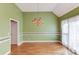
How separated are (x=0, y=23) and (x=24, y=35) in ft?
21.0

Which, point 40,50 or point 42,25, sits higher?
point 42,25

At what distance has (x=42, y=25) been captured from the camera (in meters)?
11.6

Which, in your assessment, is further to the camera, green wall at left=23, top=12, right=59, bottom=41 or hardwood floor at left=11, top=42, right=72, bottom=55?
green wall at left=23, top=12, right=59, bottom=41

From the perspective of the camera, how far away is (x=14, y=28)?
968 centimetres

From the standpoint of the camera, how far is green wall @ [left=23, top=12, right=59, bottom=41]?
455 inches

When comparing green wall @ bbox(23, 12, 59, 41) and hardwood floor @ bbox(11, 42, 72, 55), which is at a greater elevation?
green wall @ bbox(23, 12, 59, 41)

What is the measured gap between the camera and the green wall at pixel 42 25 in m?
11.6

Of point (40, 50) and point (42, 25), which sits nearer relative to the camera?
point (40, 50)

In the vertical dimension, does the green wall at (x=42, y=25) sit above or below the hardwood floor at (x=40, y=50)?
above

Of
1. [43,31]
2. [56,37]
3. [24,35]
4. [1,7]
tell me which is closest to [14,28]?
[24,35]

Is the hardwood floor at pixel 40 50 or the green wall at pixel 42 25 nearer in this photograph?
the hardwood floor at pixel 40 50
